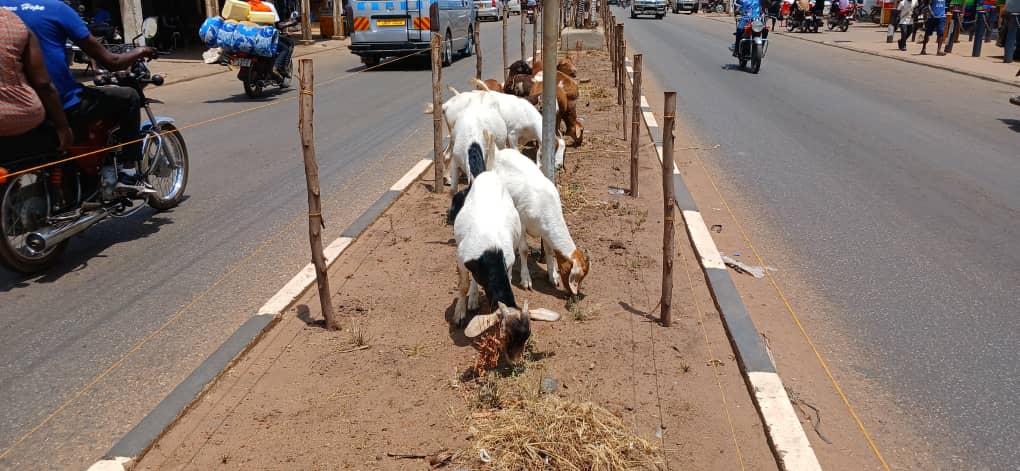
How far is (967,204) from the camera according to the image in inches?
302

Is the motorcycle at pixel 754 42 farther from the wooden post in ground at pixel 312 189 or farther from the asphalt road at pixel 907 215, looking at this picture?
the wooden post in ground at pixel 312 189

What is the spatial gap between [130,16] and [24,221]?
15577 millimetres

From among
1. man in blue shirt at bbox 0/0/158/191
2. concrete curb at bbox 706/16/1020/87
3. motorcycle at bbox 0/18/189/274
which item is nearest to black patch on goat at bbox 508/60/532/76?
motorcycle at bbox 0/18/189/274

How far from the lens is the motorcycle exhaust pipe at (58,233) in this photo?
5617mm

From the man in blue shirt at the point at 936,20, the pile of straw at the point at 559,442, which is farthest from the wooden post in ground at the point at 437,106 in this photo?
the man in blue shirt at the point at 936,20

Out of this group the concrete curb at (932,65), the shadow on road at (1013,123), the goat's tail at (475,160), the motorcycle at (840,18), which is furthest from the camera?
the motorcycle at (840,18)

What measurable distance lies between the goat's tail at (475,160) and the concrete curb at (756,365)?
6.04ft

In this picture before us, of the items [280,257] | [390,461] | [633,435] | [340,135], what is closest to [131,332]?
[280,257]

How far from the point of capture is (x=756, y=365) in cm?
439

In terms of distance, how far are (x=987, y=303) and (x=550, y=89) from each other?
3.73 meters

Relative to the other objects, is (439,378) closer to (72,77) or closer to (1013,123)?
(72,77)

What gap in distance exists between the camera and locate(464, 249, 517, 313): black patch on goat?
172 inches

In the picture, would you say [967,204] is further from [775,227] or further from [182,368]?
[182,368]

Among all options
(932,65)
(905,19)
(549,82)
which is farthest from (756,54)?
(549,82)
